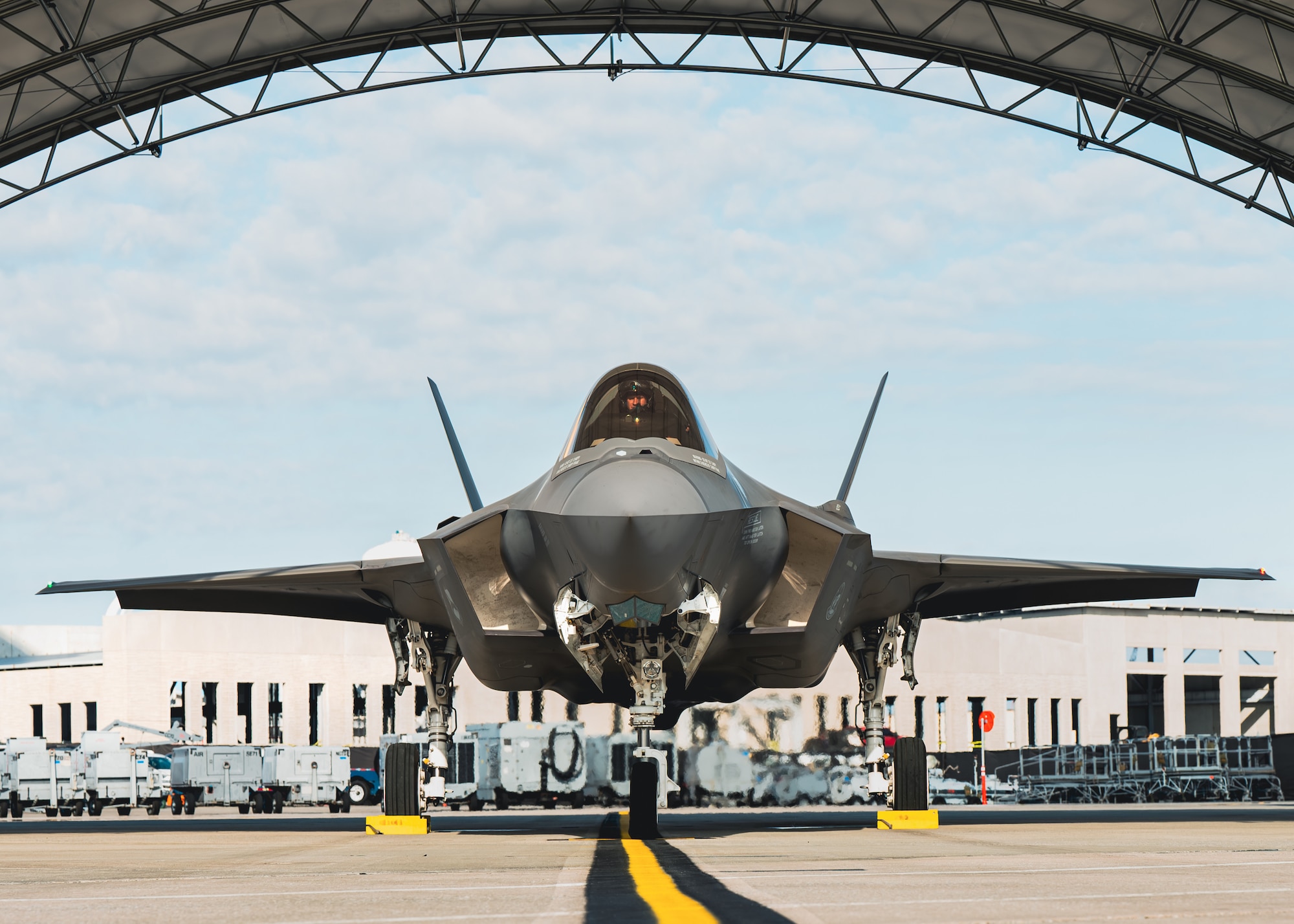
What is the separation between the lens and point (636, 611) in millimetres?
9781

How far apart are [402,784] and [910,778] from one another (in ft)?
18.2

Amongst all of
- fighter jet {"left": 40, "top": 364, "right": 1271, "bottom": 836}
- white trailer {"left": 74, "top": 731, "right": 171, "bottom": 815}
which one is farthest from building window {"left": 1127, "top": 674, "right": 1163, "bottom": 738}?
fighter jet {"left": 40, "top": 364, "right": 1271, "bottom": 836}

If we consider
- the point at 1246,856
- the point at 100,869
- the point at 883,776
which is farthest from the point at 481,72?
the point at 1246,856

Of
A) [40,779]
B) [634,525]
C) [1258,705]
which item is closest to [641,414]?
[634,525]

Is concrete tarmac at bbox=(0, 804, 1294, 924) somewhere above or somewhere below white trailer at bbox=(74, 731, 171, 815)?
above

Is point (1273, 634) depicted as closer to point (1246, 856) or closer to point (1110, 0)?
point (1110, 0)

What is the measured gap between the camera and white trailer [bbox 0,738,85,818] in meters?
29.5

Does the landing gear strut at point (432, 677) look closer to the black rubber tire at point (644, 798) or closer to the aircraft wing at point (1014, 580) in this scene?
the black rubber tire at point (644, 798)

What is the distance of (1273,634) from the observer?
59.6 m

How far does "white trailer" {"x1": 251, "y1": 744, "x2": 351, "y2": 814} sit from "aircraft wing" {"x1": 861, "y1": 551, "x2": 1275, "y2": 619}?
1858 centimetres

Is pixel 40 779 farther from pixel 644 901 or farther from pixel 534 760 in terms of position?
pixel 644 901

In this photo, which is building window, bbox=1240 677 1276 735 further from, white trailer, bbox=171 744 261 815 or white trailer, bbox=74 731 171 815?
white trailer, bbox=74 731 171 815

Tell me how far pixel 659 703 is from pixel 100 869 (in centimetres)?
411

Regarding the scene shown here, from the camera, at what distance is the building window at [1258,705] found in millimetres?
59656
